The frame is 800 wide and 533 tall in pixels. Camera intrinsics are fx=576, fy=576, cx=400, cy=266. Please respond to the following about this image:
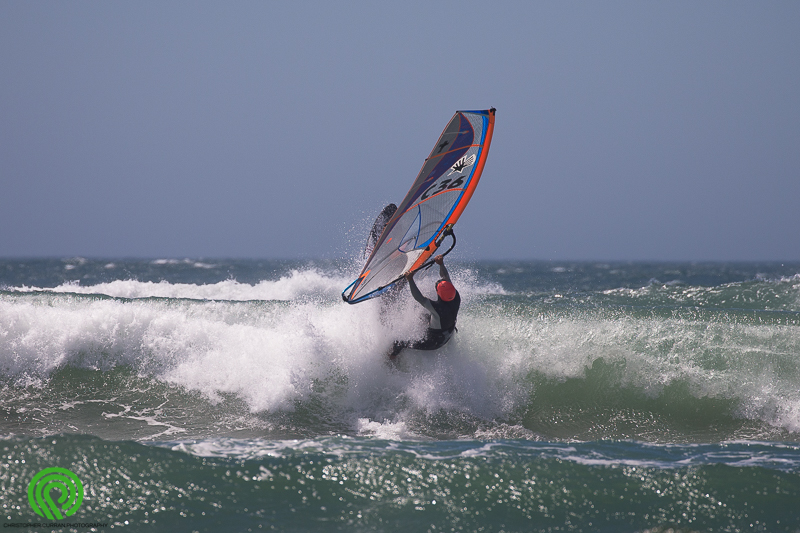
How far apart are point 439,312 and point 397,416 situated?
1.13 metres

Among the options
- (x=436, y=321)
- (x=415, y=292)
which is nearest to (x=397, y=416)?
(x=436, y=321)

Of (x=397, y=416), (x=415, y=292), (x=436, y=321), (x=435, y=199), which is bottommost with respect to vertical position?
(x=397, y=416)

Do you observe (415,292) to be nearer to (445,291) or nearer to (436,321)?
(445,291)

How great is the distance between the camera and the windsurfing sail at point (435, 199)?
5887 mm

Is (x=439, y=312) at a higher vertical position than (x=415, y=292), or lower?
lower

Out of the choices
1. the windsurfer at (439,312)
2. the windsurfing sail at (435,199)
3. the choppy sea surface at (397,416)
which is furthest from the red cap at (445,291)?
the choppy sea surface at (397,416)

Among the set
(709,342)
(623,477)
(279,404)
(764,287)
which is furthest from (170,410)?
(764,287)

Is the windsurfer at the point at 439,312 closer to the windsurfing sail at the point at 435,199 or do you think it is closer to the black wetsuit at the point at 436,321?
the black wetsuit at the point at 436,321

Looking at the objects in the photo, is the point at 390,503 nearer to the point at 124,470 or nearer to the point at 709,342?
the point at 124,470

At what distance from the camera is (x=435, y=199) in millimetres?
6188

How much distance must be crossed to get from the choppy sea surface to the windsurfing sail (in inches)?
20.0

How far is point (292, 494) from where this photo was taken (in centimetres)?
349

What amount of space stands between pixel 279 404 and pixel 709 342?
15.9 feet

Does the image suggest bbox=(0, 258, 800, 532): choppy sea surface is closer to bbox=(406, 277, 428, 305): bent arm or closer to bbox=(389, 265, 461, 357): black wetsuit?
bbox=(389, 265, 461, 357): black wetsuit
